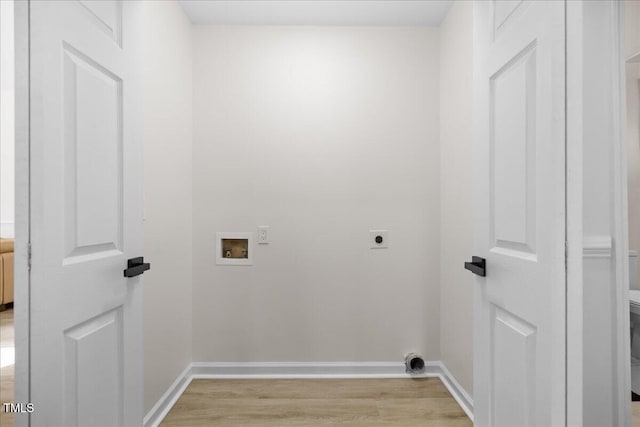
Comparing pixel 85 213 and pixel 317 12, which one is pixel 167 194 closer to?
pixel 85 213

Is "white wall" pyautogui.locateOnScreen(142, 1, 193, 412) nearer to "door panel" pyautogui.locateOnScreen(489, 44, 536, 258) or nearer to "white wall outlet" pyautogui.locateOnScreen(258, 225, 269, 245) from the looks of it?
"white wall outlet" pyautogui.locateOnScreen(258, 225, 269, 245)

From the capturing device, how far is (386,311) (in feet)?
8.81

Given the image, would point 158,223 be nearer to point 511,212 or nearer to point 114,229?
point 114,229

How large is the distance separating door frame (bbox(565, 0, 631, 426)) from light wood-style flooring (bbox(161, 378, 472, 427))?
125 cm

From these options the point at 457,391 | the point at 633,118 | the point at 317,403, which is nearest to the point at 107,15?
the point at 633,118

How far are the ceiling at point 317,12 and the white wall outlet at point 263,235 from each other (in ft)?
4.53

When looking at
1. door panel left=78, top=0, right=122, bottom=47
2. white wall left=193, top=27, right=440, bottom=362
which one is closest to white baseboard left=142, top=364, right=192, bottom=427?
white wall left=193, top=27, right=440, bottom=362

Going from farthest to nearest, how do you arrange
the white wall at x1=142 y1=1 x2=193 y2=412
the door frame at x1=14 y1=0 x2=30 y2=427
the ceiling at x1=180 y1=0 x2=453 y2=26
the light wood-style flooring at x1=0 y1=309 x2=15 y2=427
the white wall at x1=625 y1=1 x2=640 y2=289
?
1. the ceiling at x1=180 y1=0 x2=453 y2=26
2. the white wall at x1=142 y1=1 x2=193 y2=412
3. the light wood-style flooring at x1=0 y1=309 x2=15 y2=427
4. the white wall at x1=625 y1=1 x2=640 y2=289
5. the door frame at x1=14 y1=0 x2=30 y2=427

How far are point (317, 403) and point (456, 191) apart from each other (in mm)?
1512

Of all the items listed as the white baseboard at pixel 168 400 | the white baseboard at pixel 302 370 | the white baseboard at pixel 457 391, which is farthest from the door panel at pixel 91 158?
the white baseboard at pixel 457 391

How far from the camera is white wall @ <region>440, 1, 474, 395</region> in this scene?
2.20 m

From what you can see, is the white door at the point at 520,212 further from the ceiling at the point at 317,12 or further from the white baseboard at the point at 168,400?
the white baseboard at the point at 168,400

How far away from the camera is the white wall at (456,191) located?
220cm

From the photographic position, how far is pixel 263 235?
8.73ft
